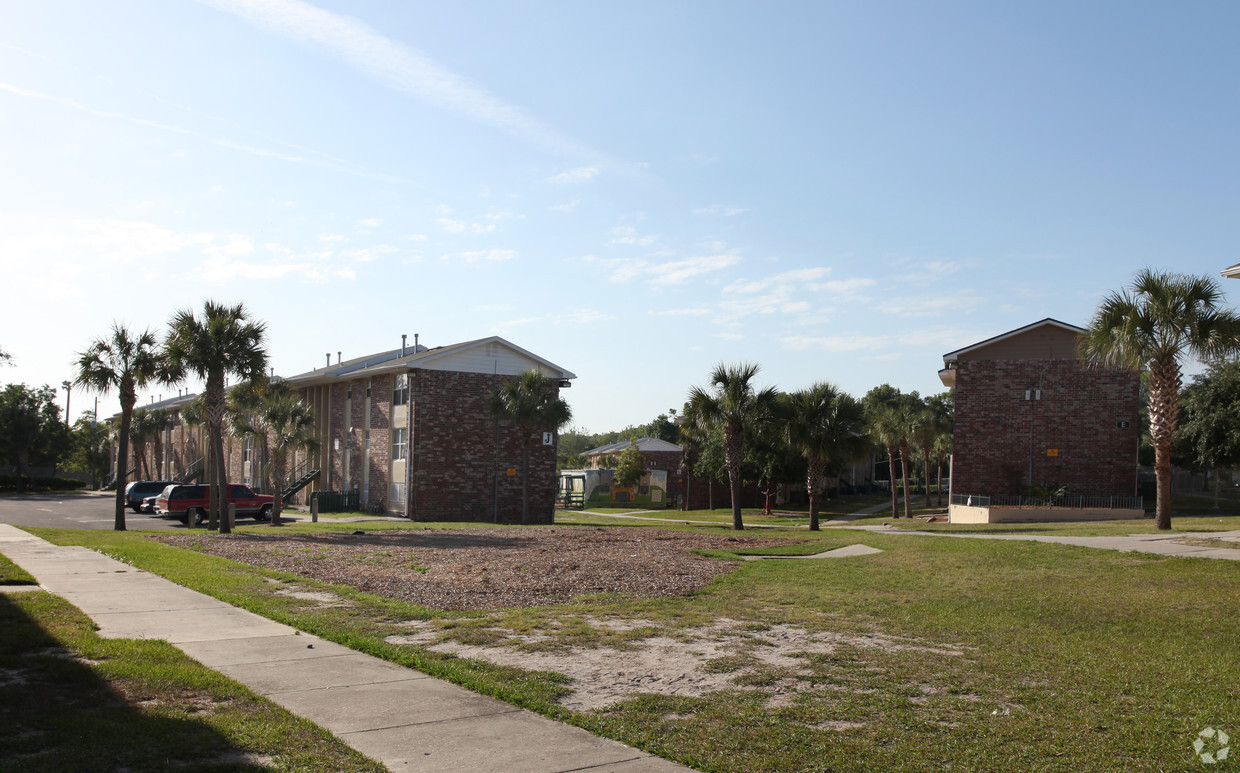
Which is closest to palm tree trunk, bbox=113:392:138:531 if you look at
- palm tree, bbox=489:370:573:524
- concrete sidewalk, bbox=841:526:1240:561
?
palm tree, bbox=489:370:573:524

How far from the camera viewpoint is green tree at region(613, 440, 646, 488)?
6166 centimetres

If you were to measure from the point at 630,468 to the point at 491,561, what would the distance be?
146ft

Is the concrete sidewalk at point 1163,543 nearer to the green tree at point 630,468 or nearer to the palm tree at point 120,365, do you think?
the palm tree at point 120,365

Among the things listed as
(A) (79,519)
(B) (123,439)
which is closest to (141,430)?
(A) (79,519)

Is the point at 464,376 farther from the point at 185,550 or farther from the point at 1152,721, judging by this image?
the point at 1152,721

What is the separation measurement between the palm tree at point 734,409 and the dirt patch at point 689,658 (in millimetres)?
21421

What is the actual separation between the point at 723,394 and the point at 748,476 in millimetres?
22184

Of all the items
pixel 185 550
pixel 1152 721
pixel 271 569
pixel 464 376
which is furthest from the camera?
pixel 464 376

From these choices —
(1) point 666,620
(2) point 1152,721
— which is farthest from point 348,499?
(2) point 1152,721

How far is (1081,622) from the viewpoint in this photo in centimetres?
1038

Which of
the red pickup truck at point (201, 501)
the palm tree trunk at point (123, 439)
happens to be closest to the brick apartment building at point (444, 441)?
the red pickup truck at point (201, 501)

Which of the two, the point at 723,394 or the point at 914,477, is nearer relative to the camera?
the point at 723,394

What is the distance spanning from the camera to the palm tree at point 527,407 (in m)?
38.5

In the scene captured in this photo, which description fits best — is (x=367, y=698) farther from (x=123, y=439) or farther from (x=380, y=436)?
(x=380, y=436)
